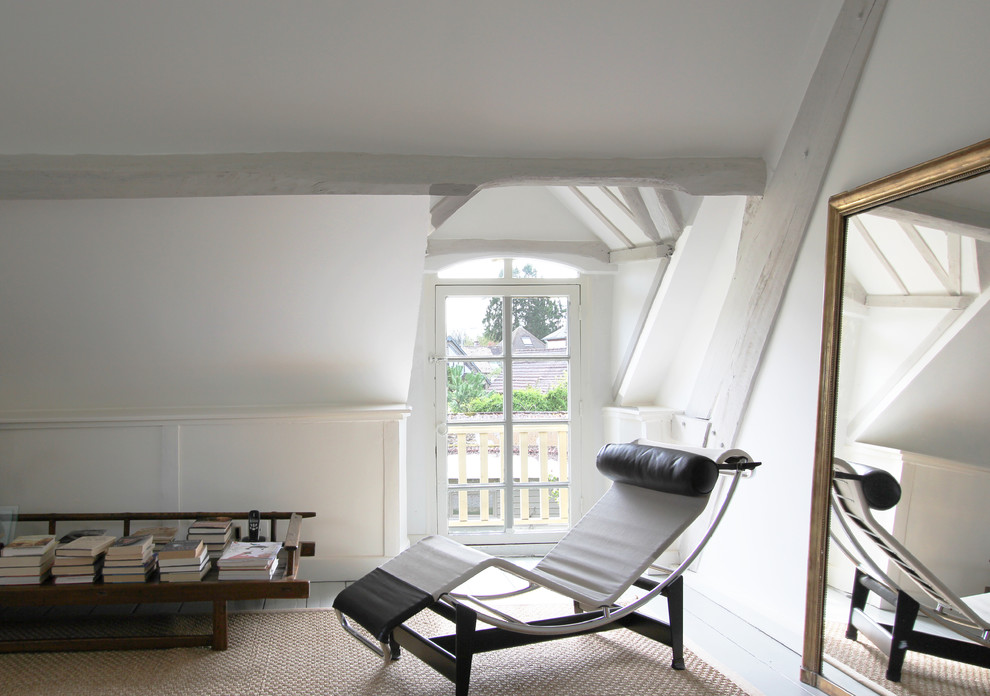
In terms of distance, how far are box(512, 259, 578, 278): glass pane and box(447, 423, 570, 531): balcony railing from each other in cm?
94

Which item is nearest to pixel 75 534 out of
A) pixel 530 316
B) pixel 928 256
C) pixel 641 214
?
pixel 530 316

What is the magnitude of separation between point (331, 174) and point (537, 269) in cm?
202

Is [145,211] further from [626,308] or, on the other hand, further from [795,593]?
[795,593]

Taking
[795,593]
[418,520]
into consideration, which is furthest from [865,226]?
[418,520]

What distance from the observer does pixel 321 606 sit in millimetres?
3521

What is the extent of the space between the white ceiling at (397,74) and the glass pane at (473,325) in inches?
66.8

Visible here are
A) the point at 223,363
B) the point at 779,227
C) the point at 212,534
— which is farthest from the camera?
the point at 223,363

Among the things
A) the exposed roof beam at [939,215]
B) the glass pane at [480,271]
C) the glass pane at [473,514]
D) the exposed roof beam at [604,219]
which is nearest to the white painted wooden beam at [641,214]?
the exposed roof beam at [604,219]

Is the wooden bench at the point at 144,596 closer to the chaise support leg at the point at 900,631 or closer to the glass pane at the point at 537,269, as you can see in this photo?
the chaise support leg at the point at 900,631

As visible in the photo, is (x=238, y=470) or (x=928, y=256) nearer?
(x=928, y=256)

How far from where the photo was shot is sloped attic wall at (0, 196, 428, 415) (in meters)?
3.13

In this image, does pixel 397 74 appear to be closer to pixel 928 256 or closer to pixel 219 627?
pixel 928 256

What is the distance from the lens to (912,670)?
222cm

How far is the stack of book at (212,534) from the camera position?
3.38 m
